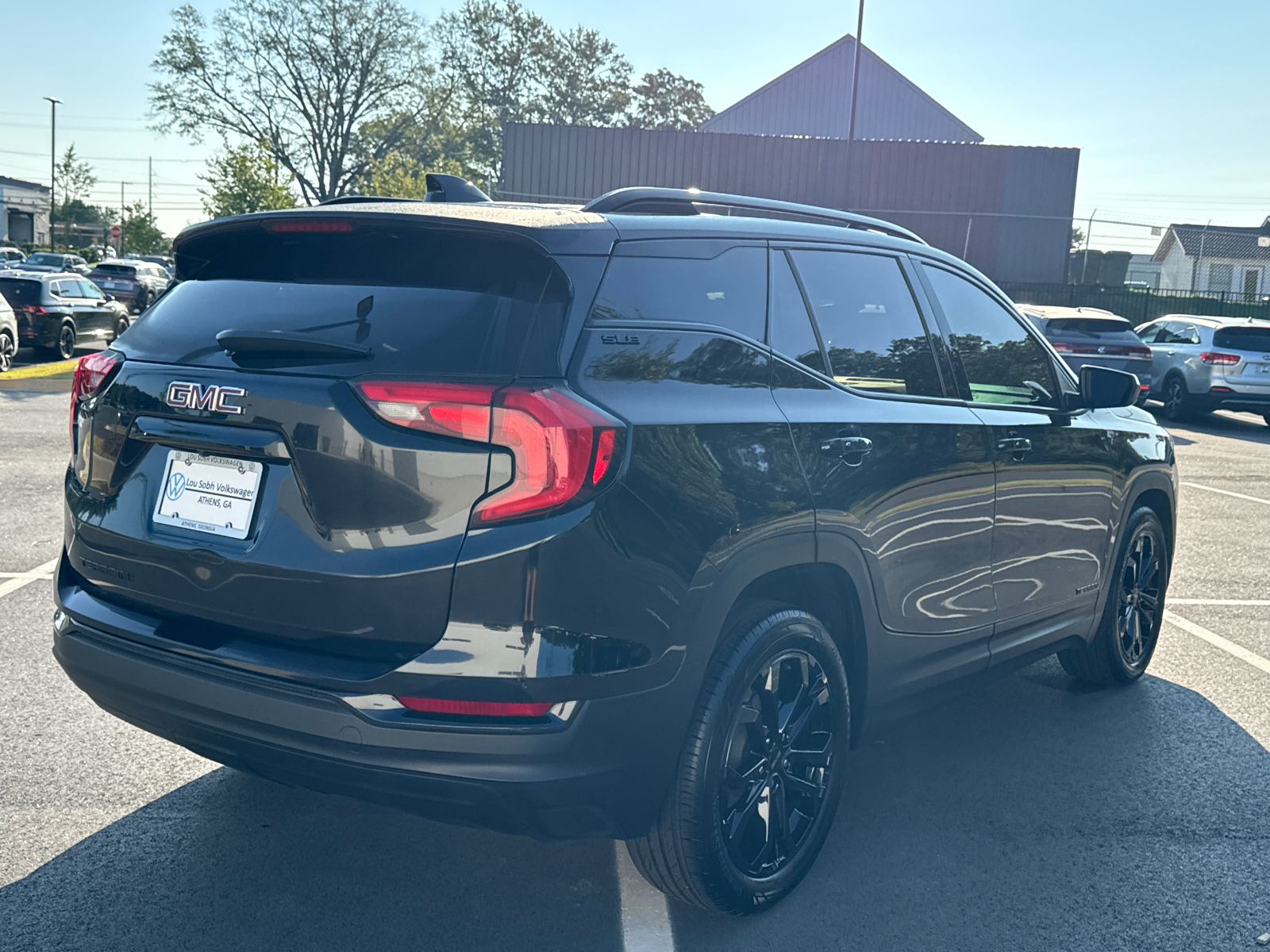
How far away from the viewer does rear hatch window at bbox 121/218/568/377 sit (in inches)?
104

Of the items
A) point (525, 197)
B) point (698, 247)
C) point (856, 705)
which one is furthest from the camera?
point (525, 197)

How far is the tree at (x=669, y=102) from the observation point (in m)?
84.5

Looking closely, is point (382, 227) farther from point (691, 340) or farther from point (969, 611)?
point (969, 611)

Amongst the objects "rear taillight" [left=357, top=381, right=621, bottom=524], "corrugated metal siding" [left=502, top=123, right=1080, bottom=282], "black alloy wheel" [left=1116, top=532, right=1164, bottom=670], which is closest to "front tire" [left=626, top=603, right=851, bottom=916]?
"rear taillight" [left=357, top=381, right=621, bottom=524]

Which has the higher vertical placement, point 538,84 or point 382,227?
point 538,84

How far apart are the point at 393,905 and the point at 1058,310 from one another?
1830 cm

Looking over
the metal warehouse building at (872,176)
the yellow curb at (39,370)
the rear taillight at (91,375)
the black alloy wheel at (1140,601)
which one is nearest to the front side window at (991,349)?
the black alloy wheel at (1140,601)

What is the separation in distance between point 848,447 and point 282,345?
5.03ft

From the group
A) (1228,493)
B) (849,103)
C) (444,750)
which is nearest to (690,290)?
(444,750)

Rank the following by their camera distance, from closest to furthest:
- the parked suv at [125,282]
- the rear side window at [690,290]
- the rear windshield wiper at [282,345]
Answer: the rear windshield wiper at [282,345], the rear side window at [690,290], the parked suv at [125,282]

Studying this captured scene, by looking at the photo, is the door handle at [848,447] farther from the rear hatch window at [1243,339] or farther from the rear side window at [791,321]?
the rear hatch window at [1243,339]

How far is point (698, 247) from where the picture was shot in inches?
124

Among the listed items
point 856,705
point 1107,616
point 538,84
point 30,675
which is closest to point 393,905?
point 856,705

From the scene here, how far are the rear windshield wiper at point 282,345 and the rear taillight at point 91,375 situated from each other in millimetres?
471
